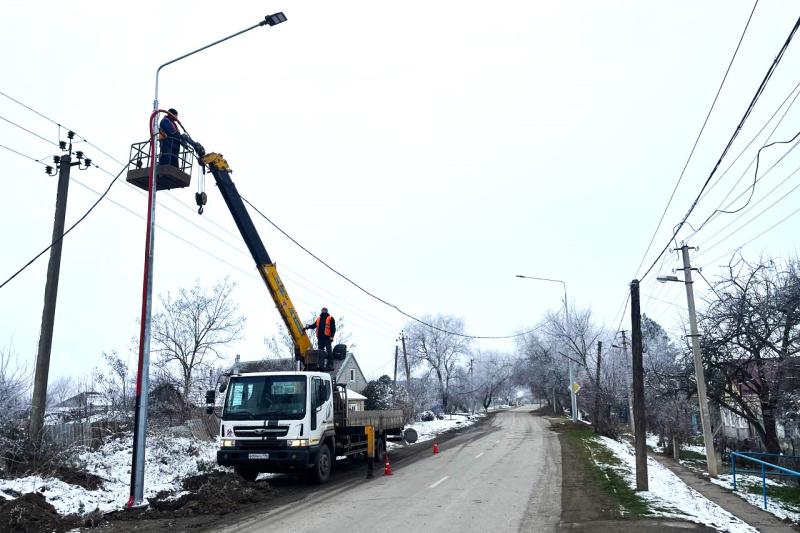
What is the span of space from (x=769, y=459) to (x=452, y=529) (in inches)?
651

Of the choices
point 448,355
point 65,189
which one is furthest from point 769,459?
point 448,355

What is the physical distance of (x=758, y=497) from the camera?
46.8 ft

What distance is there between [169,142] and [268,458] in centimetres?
766

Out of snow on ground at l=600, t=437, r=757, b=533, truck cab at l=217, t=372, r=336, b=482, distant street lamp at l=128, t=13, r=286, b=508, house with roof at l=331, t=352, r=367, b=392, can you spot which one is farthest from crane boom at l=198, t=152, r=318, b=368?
house with roof at l=331, t=352, r=367, b=392

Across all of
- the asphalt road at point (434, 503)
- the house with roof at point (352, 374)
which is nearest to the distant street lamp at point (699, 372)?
the asphalt road at point (434, 503)

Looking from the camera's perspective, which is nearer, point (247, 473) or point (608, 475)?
point (247, 473)

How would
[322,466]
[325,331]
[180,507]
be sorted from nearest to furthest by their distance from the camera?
[180,507] < [322,466] < [325,331]

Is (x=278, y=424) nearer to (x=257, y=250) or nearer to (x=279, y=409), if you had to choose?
(x=279, y=409)

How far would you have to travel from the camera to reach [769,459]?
19.6 meters

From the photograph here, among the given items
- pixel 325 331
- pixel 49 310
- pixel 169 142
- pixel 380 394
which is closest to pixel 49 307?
pixel 49 310

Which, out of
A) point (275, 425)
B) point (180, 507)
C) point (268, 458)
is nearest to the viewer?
point (180, 507)

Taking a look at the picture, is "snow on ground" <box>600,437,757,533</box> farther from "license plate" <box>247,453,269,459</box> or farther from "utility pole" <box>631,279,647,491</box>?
"license plate" <box>247,453,269,459</box>

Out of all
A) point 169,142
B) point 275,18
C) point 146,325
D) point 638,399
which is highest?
point 275,18

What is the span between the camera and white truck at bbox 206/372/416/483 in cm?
1300
